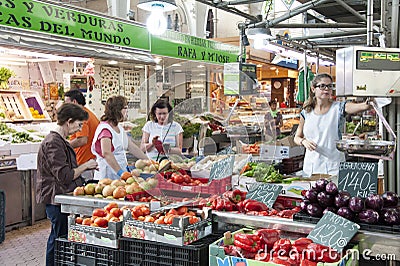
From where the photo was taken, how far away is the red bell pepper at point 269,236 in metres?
2.22

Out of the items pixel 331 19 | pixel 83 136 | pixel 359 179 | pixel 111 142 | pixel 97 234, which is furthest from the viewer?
pixel 331 19

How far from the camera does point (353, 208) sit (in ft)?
7.41

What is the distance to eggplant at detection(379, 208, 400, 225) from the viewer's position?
85.8 inches

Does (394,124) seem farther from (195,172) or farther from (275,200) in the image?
(195,172)

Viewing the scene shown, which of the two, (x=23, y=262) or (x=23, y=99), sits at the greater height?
(x=23, y=99)

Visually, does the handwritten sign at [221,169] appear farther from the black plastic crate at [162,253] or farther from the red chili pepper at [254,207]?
the black plastic crate at [162,253]

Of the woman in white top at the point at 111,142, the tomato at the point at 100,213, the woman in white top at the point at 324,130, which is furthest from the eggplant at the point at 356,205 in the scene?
the woman in white top at the point at 111,142

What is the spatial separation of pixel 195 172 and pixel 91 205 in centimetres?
82

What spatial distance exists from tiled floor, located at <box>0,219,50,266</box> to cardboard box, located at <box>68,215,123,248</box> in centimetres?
292

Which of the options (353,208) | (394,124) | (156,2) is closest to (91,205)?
(353,208)

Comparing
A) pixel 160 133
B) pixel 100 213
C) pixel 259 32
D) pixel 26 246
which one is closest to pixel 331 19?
pixel 259 32

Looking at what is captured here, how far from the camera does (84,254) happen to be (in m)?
2.52

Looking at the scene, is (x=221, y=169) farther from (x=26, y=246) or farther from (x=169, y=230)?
(x=26, y=246)

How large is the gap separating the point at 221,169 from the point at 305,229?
76 centimetres
